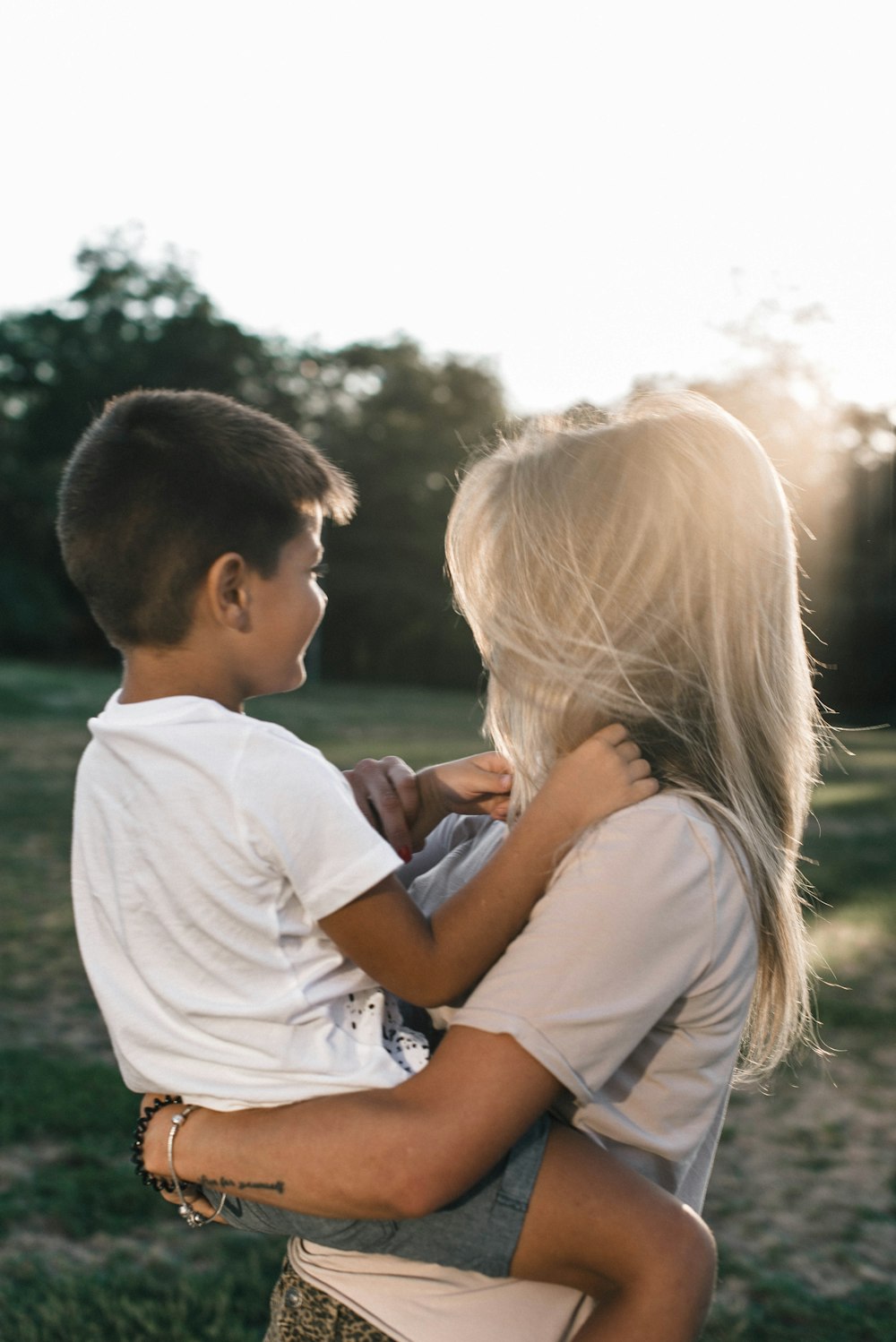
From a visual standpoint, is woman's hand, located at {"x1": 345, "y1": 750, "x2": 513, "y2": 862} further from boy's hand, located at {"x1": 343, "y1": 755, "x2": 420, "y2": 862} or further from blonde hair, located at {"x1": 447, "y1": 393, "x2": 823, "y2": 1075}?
blonde hair, located at {"x1": 447, "y1": 393, "x2": 823, "y2": 1075}

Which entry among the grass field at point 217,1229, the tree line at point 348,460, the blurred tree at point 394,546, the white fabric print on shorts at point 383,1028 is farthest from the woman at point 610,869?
the blurred tree at point 394,546

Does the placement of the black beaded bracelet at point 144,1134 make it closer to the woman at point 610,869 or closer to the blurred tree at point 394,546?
the woman at point 610,869

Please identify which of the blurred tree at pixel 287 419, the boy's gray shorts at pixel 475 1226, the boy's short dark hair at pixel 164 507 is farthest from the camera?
the blurred tree at pixel 287 419

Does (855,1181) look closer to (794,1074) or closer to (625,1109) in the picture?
(794,1074)

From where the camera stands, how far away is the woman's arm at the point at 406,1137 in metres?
1.41

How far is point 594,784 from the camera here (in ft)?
5.09

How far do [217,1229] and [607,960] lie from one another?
3.36 metres

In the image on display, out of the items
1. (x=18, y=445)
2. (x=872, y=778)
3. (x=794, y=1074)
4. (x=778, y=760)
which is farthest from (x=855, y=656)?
(x=778, y=760)

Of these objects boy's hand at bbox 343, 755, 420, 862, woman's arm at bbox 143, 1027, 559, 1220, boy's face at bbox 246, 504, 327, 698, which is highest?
boy's face at bbox 246, 504, 327, 698

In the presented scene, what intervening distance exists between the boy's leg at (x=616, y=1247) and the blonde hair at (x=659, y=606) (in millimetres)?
377

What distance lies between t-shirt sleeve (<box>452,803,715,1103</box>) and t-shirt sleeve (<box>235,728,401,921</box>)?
0.24 m

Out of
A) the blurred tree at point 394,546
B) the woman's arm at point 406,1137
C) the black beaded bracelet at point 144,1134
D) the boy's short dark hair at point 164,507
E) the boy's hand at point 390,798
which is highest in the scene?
the boy's short dark hair at point 164,507

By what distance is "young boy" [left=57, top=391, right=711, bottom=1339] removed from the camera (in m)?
1.57

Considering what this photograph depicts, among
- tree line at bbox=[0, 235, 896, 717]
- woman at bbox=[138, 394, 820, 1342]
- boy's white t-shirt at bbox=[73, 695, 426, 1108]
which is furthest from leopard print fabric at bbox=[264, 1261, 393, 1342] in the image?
tree line at bbox=[0, 235, 896, 717]
